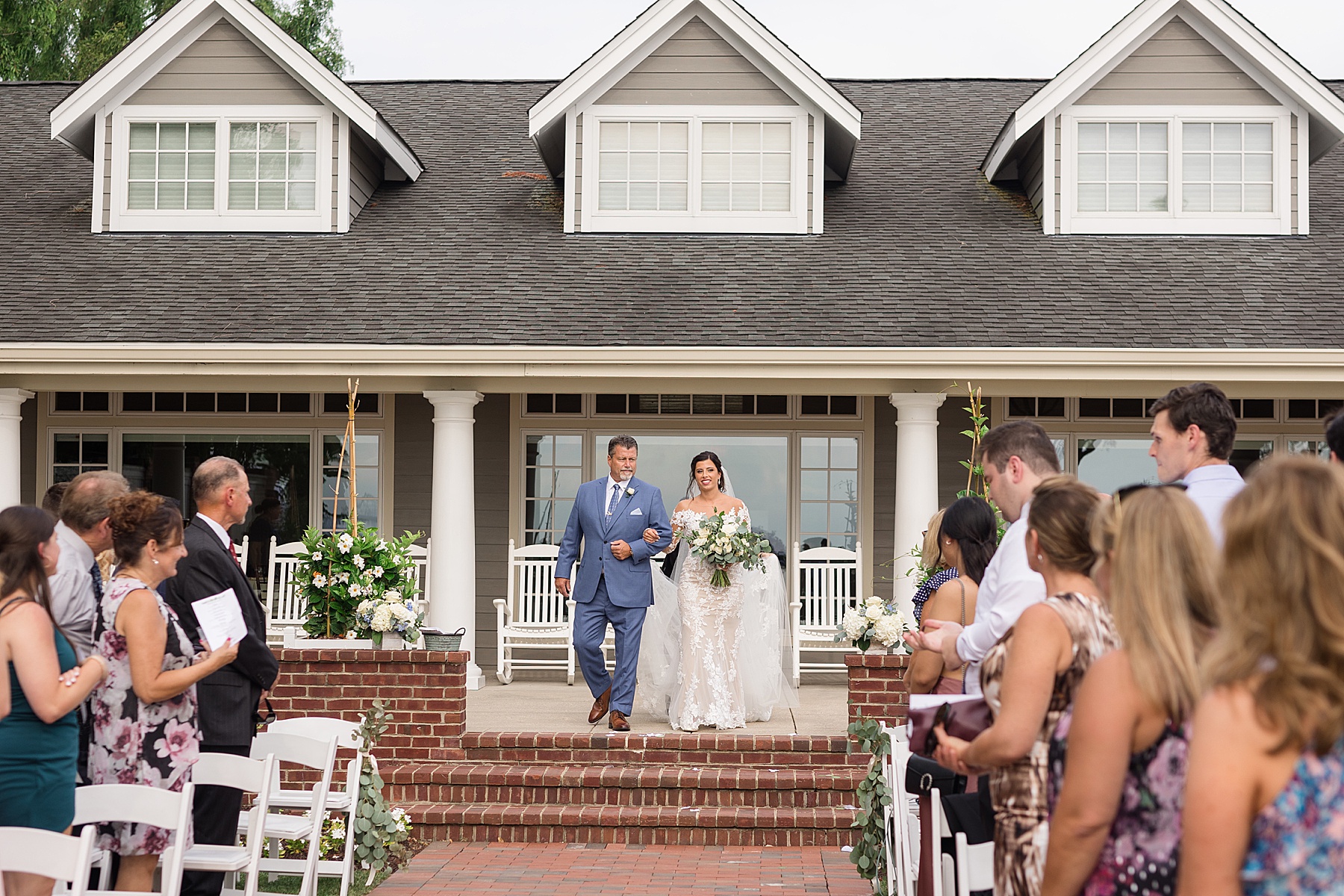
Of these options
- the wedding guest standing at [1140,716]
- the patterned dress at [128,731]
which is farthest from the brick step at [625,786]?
the wedding guest standing at [1140,716]

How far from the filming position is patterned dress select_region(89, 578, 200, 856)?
4480mm

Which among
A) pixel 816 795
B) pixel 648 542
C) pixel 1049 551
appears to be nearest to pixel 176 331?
pixel 648 542

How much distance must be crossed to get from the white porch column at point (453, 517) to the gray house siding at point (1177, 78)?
257 inches

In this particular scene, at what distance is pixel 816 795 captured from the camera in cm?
740

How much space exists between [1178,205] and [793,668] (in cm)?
569

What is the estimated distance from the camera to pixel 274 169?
11938mm

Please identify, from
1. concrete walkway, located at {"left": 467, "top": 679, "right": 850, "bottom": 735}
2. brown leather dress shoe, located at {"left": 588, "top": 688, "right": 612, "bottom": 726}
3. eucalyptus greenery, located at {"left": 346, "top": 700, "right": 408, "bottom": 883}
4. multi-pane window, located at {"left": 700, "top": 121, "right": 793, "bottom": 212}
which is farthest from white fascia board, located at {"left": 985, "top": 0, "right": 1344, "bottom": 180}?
eucalyptus greenery, located at {"left": 346, "top": 700, "right": 408, "bottom": 883}

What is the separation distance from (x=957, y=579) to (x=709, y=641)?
3.78m

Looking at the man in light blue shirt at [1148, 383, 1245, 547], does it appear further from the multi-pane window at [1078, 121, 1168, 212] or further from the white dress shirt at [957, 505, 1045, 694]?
the multi-pane window at [1078, 121, 1168, 212]

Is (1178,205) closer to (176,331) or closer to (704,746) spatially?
(704,746)

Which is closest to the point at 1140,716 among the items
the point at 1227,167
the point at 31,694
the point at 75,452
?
the point at 31,694

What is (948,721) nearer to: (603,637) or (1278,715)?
(1278,715)

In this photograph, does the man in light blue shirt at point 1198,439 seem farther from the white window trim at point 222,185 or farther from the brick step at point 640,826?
the white window trim at point 222,185

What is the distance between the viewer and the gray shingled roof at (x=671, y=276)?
989cm
